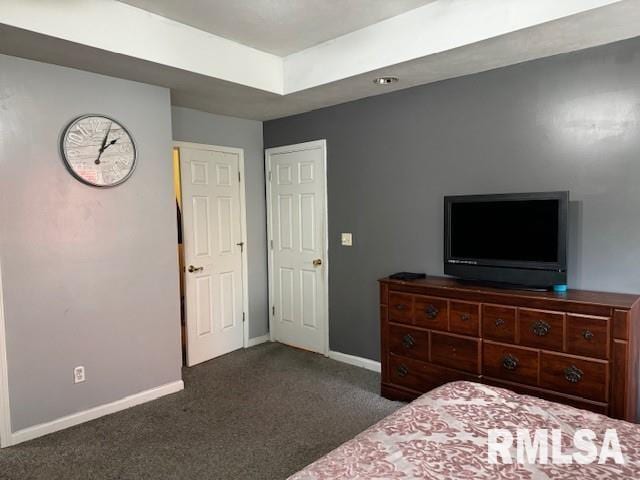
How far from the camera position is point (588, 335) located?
92.0 inches

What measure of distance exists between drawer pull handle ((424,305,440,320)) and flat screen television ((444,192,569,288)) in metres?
0.33

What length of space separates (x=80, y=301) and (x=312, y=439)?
1818 millimetres

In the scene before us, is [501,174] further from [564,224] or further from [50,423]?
[50,423]

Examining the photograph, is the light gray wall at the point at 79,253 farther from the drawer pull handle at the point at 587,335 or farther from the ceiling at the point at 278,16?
the drawer pull handle at the point at 587,335

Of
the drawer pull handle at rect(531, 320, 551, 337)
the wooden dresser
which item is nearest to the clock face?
the wooden dresser

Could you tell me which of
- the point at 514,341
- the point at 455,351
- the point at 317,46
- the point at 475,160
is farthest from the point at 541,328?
the point at 317,46

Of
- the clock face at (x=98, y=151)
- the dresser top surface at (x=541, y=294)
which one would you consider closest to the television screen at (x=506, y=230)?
the dresser top surface at (x=541, y=294)

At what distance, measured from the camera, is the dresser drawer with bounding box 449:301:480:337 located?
9.01 feet

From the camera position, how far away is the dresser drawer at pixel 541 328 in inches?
95.7

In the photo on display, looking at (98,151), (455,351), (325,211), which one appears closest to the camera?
(455,351)

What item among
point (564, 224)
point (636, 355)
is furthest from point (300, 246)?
point (636, 355)

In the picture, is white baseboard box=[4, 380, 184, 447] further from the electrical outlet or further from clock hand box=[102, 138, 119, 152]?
clock hand box=[102, 138, 119, 152]

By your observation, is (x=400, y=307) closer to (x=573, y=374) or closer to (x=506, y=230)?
(x=506, y=230)

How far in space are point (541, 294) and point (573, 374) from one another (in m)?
0.47
